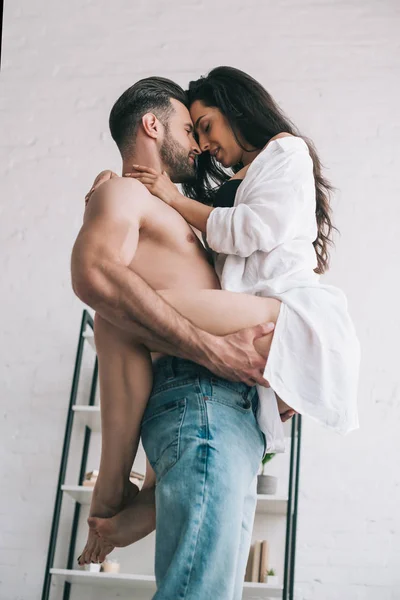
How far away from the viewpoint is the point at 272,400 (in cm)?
159

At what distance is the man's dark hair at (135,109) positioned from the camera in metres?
2.05

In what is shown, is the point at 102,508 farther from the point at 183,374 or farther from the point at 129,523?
the point at 183,374

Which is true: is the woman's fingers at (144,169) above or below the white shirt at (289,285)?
above

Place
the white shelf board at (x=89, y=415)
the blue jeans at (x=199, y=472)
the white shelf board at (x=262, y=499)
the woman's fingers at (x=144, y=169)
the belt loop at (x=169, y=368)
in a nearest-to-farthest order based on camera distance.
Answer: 1. the blue jeans at (x=199, y=472)
2. the belt loop at (x=169, y=368)
3. the woman's fingers at (x=144, y=169)
4. the white shelf board at (x=262, y=499)
5. the white shelf board at (x=89, y=415)

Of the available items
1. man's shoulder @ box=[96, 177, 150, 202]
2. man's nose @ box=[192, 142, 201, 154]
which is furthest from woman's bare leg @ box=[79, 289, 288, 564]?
man's nose @ box=[192, 142, 201, 154]

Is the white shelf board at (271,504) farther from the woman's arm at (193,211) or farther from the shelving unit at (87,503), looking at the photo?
the woman's arm at (193,211)

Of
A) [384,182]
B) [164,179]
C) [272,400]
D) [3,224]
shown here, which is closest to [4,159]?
[3,224]

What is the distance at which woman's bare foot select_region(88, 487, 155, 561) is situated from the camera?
1640mm

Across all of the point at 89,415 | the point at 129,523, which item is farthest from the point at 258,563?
the point at 129,523

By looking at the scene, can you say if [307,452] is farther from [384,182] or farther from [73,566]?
[384,182]

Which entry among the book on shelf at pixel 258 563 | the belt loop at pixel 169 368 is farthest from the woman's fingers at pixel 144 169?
the book on shelf at pixel 258 563

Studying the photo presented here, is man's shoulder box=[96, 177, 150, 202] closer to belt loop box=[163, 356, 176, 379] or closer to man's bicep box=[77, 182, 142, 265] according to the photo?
man's bicep box=[77, 182, 142, 265]

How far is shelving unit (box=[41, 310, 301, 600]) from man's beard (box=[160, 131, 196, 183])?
140 centimetres

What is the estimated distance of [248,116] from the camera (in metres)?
2.07
